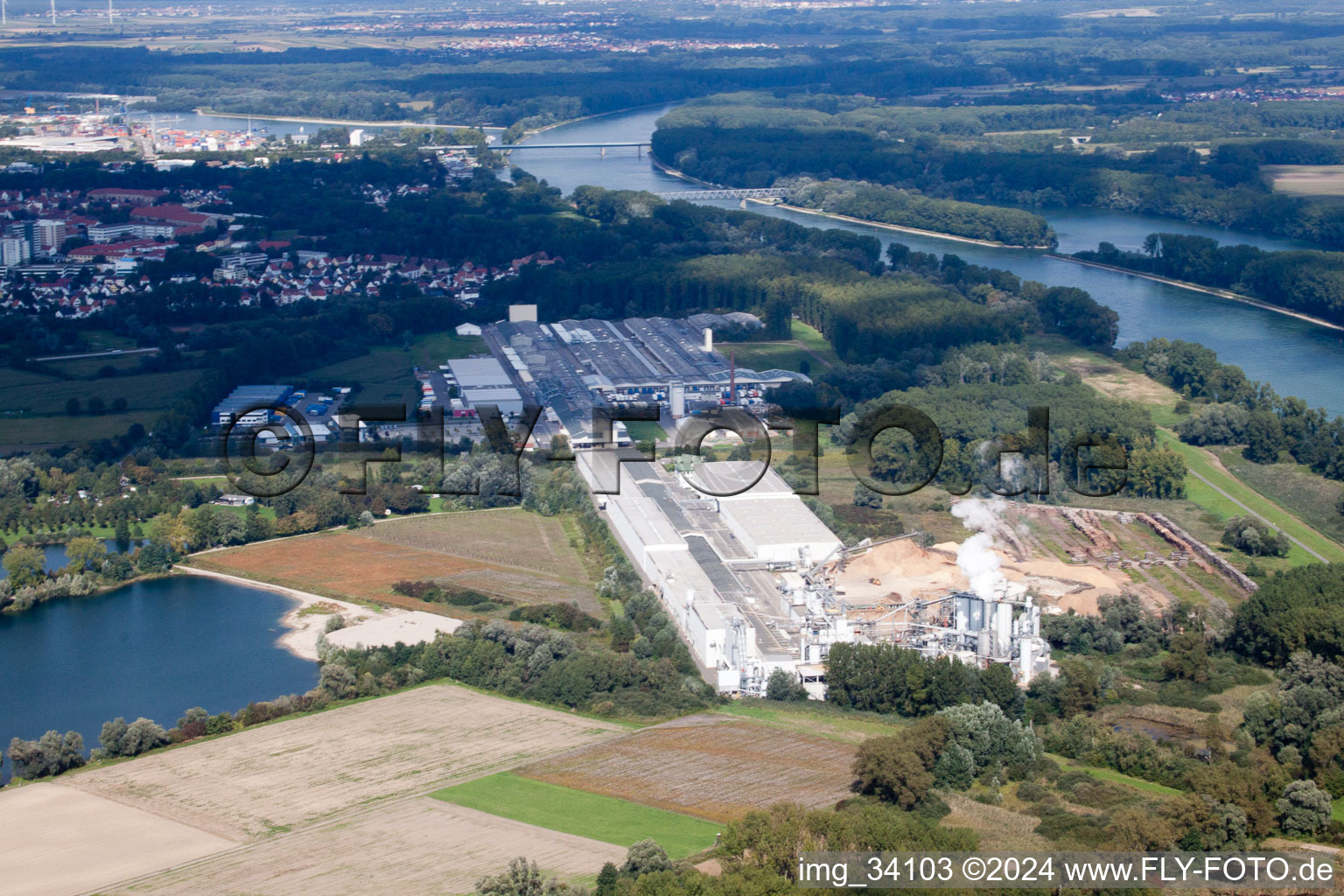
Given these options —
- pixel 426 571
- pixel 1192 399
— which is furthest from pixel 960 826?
pixel 1192 399

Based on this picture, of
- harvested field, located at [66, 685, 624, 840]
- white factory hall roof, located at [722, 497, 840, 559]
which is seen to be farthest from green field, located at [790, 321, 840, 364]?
harvested field, located at [66, 685, 624, 840]

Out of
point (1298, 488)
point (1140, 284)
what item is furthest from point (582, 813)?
point (1140, 284)

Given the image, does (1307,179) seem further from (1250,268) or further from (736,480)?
(736,480)

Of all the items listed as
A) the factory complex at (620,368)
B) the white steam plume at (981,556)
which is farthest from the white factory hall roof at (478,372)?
the white steam plume at (981,556)

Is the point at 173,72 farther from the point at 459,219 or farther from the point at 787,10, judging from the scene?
the point at 787,10

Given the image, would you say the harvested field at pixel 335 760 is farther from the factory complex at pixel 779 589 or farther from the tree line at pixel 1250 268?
the tree line at pixel 1250 268
